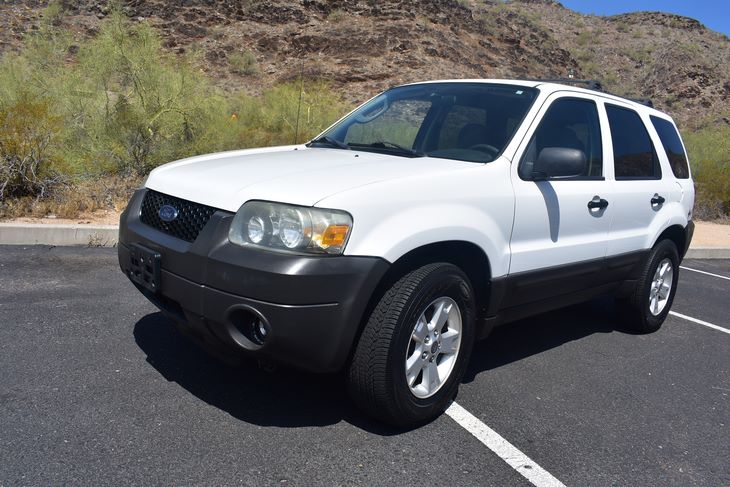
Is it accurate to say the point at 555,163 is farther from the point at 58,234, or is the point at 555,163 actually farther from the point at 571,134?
the point at 58,234

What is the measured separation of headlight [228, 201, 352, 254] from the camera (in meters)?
2.99

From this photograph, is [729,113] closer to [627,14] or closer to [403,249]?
[627,14]

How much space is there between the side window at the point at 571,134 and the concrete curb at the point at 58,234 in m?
5.04

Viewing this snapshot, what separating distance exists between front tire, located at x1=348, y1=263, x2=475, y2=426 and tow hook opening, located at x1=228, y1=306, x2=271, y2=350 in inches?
19.1

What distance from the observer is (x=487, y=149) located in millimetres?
4023

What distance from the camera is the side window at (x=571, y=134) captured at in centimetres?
408

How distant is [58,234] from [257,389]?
4.45 metres

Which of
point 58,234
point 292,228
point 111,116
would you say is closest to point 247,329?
point 292,228

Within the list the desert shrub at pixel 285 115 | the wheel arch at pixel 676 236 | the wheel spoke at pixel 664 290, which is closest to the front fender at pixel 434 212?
the wheel arch at pixel 676 236

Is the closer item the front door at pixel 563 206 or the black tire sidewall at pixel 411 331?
the black tire sidewall at pixel 411 331

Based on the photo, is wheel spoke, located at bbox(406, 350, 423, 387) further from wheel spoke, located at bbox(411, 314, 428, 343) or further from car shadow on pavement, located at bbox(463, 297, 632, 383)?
car shadow on pavement, located at bbox(463, 297, 632, 383)

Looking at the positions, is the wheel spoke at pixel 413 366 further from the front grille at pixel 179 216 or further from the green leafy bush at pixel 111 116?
the green leafy bush at pixel 111 116

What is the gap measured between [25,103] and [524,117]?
6780 mm

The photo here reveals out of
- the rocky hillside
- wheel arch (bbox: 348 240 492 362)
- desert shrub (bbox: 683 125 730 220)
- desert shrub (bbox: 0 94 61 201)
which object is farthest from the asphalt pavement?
the rocky hillside
